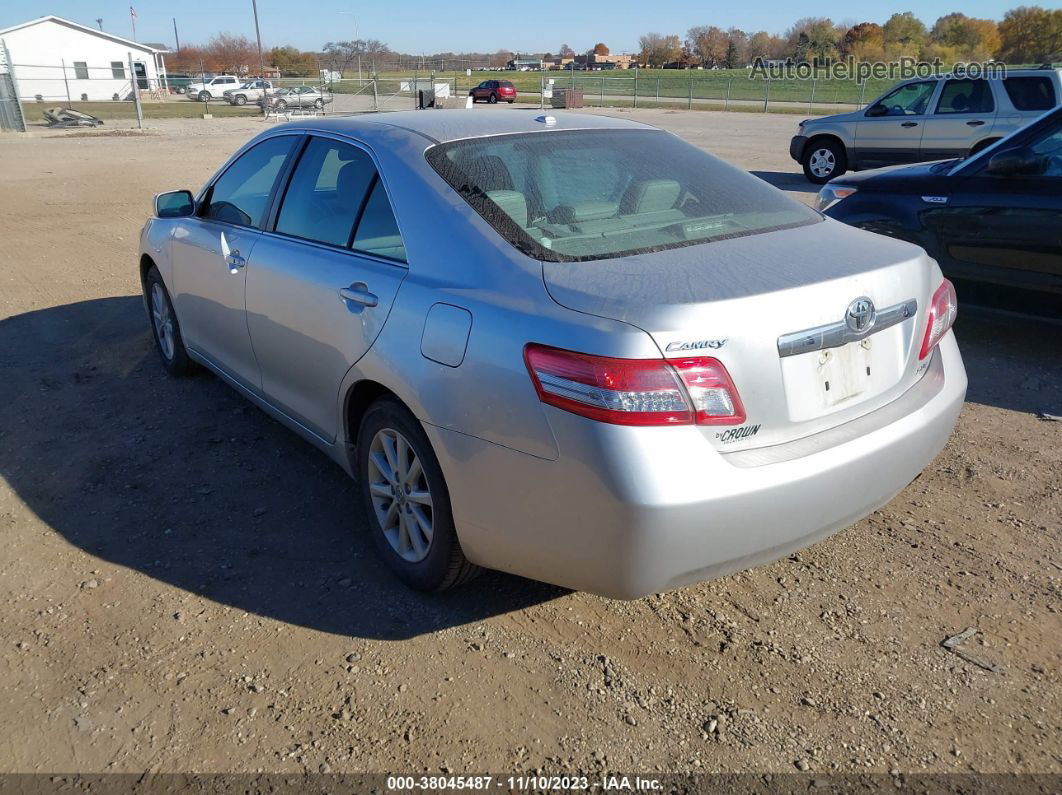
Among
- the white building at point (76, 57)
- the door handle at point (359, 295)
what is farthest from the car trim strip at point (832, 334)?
the white building at point (76, 57)

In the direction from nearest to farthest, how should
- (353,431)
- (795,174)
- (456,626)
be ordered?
(456,626), (353,431), (795,174)

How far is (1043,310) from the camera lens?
5.48m

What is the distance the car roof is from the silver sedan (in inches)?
0.8

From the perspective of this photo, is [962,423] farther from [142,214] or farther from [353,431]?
[142,214]

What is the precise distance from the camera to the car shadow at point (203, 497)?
3240mm

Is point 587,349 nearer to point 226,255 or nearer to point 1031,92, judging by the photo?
point 226,255

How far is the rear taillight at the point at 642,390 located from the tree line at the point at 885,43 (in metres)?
62.7

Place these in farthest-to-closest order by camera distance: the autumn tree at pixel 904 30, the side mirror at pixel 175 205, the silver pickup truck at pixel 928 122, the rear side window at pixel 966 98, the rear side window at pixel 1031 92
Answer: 1. the autumn tree at pixel 904 30
2. the rear side window at pixel 966 98
3. the silver pickup truck at pixel 928 122
4. the rear side window at pixel 1031 92
5. the side mirror at pixel 175 205

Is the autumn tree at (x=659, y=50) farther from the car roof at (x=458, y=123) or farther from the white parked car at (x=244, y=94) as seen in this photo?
the car roof at (x=458, y=123)

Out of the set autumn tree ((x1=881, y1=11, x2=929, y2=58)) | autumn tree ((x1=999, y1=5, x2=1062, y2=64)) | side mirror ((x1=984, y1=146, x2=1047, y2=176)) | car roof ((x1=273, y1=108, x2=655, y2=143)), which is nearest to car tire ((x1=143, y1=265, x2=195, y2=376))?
car roof ((x1=273, y1=108, x2=655, y2=143))

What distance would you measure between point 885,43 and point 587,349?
9219cm

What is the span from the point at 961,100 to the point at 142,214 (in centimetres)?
1233

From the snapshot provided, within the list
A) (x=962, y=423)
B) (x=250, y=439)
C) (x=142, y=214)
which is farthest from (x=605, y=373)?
(x=142, y=214)

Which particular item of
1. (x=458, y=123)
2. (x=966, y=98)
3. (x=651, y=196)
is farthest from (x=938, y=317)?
(x=966, y=98)
